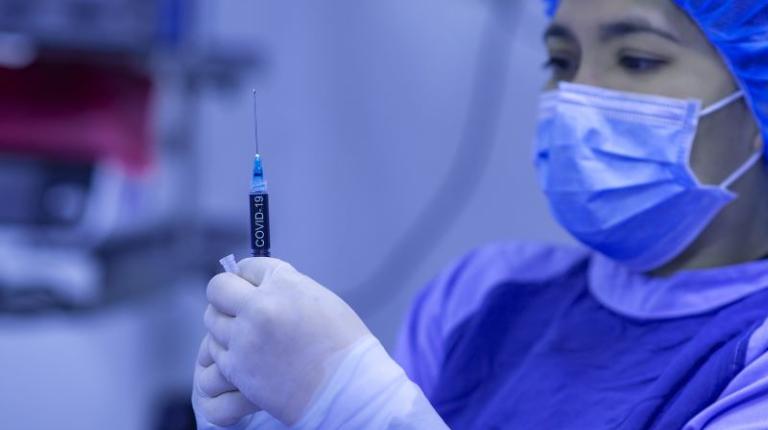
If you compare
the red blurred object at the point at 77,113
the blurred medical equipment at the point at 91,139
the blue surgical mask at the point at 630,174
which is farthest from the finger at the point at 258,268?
the red blurred object at the point at 77,113

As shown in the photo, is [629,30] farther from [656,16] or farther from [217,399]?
[217,399]

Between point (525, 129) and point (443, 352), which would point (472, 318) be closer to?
point (443, 352)

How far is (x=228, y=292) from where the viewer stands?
761 millimetres

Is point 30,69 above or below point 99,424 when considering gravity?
above

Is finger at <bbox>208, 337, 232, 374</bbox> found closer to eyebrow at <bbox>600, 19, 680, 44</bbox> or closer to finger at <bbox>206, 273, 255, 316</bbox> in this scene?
finger at <bbox>206, 273, 255, 316</bbox>

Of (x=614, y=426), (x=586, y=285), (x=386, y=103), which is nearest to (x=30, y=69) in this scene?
(x=386, y=103)

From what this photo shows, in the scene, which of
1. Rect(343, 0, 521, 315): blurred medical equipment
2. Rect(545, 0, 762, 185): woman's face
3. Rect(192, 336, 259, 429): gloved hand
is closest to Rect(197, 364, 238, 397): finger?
Rect(192, 336, 259, 429): gloved hand

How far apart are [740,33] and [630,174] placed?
0.56 ft

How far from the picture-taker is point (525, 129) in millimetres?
1868

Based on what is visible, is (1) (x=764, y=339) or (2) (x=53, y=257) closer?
(1) (x=764, y=339)

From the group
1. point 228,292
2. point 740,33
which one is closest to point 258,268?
point 228,292

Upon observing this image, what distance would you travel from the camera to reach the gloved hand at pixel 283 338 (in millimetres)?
738

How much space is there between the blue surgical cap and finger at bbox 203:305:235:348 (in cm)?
53

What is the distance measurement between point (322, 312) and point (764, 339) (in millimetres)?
392
